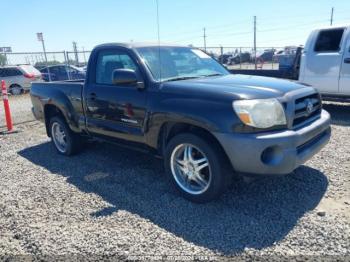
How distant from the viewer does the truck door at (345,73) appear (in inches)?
295

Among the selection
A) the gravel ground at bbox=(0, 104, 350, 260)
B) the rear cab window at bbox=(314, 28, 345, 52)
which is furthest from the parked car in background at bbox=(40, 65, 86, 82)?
the gravel ground at bbox=(0, 104, 350, 260)

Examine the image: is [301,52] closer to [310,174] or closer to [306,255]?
[310,174]

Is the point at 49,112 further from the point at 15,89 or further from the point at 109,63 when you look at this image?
the point at 15,89

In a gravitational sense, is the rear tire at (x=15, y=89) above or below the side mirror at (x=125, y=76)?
below

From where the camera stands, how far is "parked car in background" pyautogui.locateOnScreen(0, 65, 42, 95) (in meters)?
17.2

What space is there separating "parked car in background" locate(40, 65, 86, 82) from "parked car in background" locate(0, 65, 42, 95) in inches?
43.7

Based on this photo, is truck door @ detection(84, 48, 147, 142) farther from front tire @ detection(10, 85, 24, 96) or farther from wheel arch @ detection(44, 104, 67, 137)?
front tire @ detection(10, 85, 24, 96)

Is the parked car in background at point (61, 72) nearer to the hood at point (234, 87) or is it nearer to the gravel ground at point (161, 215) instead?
the gravel ground at point (161, 215)

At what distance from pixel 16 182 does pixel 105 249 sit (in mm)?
2438

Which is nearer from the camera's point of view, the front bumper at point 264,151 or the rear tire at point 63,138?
the front bumper at point 264,151

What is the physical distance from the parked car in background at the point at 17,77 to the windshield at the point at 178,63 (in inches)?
567

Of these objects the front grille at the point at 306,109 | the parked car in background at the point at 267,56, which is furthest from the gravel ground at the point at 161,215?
the parked car in background at the point at 267,56

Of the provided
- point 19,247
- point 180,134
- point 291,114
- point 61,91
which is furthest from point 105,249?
point 61,91

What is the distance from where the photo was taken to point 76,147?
5.83 metres
